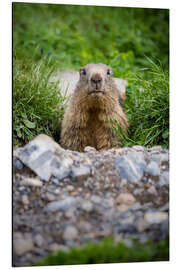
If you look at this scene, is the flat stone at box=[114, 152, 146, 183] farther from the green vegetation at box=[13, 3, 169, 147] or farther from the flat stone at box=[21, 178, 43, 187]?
the flat stone at box=[21, 178, 43, 187]

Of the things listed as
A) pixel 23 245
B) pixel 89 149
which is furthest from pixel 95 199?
pixel 89 149

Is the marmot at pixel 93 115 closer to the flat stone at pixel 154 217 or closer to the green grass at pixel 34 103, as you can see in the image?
the green grass at pixel 34 103

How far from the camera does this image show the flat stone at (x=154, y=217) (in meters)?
2.79

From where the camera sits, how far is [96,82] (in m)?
3.38

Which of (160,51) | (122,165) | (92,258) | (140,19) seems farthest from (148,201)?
(160,51)

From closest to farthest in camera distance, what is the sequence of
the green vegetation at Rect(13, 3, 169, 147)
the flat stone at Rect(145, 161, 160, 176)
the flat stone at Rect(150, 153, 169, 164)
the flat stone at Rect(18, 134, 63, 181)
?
the flat stone at Rect(18, 134, 63, 181), the flat stone at Rect(145, 161, 160, 176), the flat stone at Rect(150, 153, 169, 164), the green vegetation at Rect(13, 3, 169, 147)

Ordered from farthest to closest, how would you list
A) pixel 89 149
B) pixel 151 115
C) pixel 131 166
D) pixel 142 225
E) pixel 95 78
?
pixel 151 115, pixel 89 149, pixel 95 78, pixel 131 166, pixel 142 225

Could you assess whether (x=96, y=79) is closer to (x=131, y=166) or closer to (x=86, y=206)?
(x=131, y=166)

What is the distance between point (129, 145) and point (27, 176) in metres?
1.19

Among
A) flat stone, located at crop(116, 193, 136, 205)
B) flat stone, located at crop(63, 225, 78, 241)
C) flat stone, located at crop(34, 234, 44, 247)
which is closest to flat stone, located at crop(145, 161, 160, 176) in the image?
flat stone, located at crop(116, 193, 136, 205)

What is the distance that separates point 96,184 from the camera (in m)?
2.90

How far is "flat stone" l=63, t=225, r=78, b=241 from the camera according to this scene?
2.67 metres

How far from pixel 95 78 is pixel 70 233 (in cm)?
136

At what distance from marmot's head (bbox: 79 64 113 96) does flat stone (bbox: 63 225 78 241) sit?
1.28m
